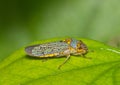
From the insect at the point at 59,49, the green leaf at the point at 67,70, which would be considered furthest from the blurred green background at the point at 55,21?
the green leaf at the point at 67,70

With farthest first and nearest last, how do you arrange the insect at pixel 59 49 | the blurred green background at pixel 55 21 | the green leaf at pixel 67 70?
the blurred green background at pixel 55 21 < the insect at pixel 59 49 < the green leaf at pixel 67 70

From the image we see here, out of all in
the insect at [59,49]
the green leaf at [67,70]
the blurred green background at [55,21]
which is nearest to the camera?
the green leaf at [67,70]

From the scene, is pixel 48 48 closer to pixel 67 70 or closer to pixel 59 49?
pixel 59 49

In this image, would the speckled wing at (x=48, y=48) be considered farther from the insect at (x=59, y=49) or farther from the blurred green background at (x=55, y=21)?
the blurred green background at (x=55, y=21)

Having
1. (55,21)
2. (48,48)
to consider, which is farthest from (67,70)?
(55,21)

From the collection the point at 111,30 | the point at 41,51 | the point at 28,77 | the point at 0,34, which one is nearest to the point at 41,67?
the point at 28,77

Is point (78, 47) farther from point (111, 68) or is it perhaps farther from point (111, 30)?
point (111, 30)

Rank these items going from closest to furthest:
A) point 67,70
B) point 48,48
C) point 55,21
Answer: point 67,70 < point 48,48 < point 55,21
